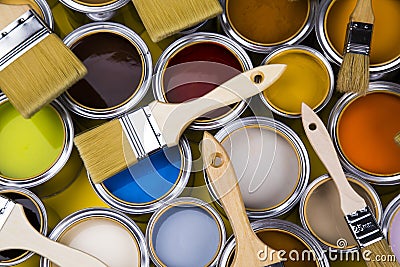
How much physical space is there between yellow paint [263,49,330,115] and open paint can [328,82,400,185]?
0.08 m

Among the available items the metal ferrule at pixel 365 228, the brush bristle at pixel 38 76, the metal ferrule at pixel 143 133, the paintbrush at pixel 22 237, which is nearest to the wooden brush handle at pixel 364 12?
the metal ferrule at pixel 365 228

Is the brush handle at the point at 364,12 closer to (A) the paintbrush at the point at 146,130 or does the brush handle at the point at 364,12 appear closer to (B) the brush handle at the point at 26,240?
(A) the paintbrush at the point at 146,130

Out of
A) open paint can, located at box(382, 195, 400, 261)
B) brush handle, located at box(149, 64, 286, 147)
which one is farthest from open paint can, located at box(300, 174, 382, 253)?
brush handle, located at box(149, 64, 286, 147)

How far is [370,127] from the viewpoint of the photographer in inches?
63.2

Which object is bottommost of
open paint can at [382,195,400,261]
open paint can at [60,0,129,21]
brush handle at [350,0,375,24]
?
open paint can at [382,195,400,261]

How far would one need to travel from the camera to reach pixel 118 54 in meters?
1.65

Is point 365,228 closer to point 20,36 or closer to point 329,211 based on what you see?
point 329,211

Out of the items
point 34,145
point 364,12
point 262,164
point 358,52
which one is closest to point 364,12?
point 364,12

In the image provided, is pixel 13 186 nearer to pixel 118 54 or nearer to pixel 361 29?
pixel 118 54

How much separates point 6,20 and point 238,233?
0.82 metres

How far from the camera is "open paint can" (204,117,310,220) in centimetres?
158

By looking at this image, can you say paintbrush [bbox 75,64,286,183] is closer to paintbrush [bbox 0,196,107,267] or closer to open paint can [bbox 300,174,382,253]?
paintbrush [bbox 0,196,107,267]

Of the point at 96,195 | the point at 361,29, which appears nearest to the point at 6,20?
the point at 96,195

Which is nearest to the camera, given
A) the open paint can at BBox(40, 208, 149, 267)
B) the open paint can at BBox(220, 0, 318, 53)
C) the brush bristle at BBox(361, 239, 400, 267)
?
the brush bristle at BBox(361, 239, 400, 267)
